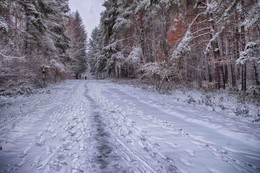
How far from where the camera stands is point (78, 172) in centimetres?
402

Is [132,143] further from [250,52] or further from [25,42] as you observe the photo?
→ [25,42]

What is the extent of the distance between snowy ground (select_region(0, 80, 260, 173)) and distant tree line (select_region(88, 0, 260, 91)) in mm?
5460

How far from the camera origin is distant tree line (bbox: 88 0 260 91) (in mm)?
14219

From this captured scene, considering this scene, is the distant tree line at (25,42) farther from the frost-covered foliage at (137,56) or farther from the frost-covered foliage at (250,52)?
the frost-covered foliage at (250,52)

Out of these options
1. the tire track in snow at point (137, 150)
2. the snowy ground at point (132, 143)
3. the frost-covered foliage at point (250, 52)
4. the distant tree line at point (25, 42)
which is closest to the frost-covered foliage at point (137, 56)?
the distant tree line at point (25, 42)

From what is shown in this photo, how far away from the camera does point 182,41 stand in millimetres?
13977

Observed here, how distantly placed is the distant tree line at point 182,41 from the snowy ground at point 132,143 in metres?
5.46

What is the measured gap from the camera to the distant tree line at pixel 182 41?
14.2m

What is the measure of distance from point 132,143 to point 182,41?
33.0 feet

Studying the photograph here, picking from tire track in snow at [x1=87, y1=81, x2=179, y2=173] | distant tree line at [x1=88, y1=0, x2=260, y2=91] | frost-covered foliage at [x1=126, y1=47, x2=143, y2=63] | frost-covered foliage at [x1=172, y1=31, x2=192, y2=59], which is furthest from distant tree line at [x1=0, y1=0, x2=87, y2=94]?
frost-covered foliage at [x1=172, y1=31, x2=192, y2=59]

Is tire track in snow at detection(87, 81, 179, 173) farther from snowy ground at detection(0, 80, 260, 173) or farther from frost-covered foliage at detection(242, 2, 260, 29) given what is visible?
frost-covered foliage at detection(242, 2, 260, 29)

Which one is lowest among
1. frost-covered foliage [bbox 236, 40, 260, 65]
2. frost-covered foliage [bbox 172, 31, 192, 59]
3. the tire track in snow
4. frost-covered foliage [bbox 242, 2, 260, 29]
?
the tire track in snow

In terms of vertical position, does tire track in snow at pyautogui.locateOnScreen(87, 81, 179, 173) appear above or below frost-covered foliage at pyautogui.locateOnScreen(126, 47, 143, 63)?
below

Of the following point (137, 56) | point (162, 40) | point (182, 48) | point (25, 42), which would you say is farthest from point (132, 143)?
point (162, 40)
